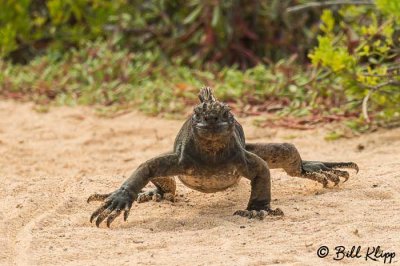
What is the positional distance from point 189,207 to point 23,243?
3.81 feet

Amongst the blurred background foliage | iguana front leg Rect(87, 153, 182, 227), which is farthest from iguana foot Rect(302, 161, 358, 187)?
the blurred background foliage

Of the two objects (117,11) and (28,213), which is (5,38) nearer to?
(117,11)

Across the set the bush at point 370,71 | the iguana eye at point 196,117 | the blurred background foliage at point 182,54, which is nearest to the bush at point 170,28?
the blurred background foliage at point 182,54

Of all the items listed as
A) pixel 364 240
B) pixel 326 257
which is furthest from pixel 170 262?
pixel 364 240

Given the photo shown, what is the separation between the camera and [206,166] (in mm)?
4477

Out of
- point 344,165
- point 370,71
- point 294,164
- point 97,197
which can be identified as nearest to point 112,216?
point 97,197

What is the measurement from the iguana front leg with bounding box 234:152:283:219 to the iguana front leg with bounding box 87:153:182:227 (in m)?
0.40

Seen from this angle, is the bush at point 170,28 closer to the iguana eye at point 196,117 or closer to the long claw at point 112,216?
the iguana eye at point 196,117

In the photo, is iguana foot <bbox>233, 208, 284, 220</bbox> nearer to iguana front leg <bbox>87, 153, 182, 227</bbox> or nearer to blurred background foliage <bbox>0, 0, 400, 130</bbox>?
iguana front leg <bbox>87, 153, 182, 227</bbox>

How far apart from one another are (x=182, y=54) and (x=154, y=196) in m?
5.99

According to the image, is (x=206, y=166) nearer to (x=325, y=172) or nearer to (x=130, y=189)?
(x=130, y=189)

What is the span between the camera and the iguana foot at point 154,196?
4.96 m

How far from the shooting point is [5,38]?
1081cm

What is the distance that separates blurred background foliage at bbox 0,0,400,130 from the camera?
820 cm
